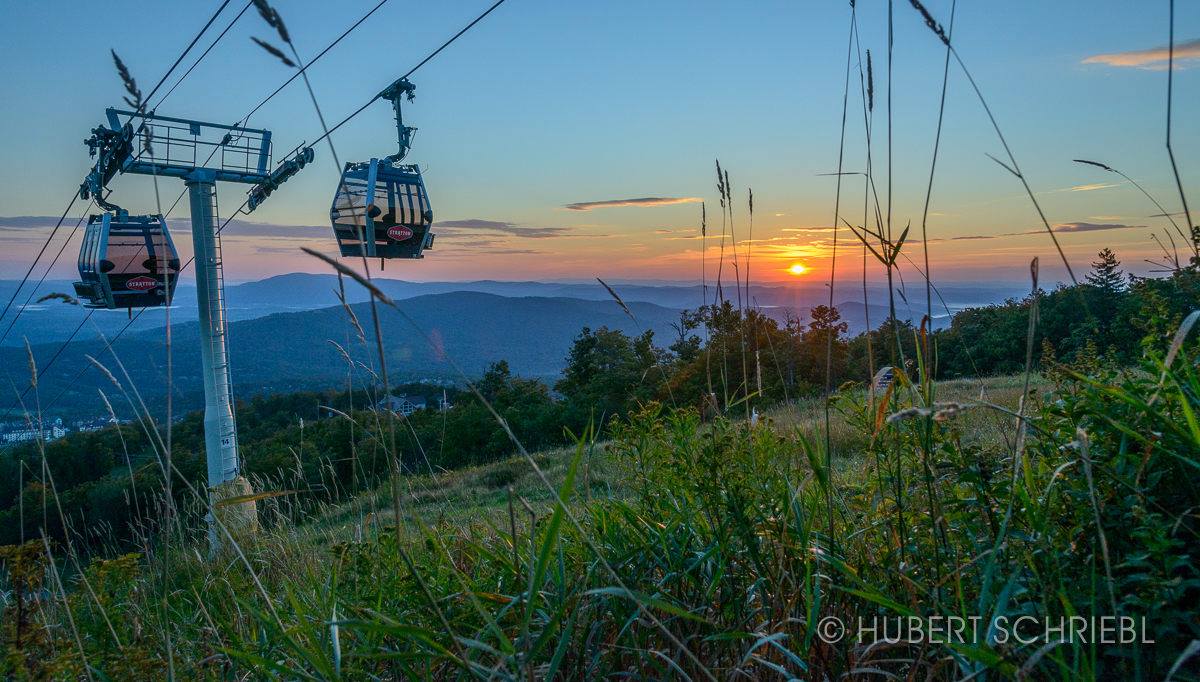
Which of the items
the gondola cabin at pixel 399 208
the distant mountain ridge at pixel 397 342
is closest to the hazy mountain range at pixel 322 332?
the distant mountain ridge at pixel 397 342

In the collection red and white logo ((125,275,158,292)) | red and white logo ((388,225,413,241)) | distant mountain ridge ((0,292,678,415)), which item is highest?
red and white logo ((388,225,413,241))

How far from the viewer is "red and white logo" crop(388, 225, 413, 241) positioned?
15.3 m

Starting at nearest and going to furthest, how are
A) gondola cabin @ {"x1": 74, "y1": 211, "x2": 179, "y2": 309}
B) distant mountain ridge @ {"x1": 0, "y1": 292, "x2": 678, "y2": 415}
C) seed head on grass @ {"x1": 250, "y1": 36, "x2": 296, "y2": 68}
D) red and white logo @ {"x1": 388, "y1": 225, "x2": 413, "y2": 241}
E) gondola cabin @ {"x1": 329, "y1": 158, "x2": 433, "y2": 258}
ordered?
seed head on grass @ {"x1": 250, "y1": 36, "x2": 296, "y2": 68} → gondola cabin @ {"x1": 329, "y1": 158, "x2": 433, "y2": 258} → red and white logo @ {"x1": 388, "y1": 225, "x2": 413, "y2": 241} → gondola cabin @ {"x1": 74, "y1": 211, "x2": 179, "y2": 309} → distant mountain ridge @ {"x1": 0, "y1": 292, "x2": 678, "y2": 415}

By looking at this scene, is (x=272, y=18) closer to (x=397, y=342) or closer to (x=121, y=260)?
(x=121, y=260)

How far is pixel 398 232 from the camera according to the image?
15406 mm

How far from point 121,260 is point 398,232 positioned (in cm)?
690

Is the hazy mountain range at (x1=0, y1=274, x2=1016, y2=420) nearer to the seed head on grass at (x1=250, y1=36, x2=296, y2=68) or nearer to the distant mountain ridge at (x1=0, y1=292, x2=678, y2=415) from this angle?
the distant mountain ridge at (x1=0, y1=292, x2=678, y2=415)

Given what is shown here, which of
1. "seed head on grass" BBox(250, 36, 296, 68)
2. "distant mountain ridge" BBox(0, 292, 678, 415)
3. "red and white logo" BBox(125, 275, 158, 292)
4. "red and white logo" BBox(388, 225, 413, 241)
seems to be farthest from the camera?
"distant mountain ridge" BBox(0, 292, 678, 415)

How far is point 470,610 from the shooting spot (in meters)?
1.71

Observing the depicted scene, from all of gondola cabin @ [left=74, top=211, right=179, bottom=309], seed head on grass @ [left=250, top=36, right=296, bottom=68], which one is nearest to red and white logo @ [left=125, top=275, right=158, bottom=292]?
gondola cabin @ [left=74, top=211, right=179, bottom=309]

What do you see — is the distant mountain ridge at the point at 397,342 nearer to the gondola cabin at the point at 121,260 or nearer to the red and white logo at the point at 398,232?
the gondola cabin at the point at 121,260

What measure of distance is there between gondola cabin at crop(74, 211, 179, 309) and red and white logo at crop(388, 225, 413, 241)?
17.3 ft

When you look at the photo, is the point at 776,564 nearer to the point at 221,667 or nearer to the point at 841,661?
the point at 841,661

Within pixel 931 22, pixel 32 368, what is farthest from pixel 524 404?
pixel 931 22
